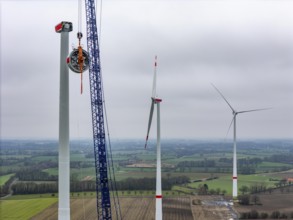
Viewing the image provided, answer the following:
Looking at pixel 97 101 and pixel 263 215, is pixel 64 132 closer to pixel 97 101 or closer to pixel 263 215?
pixel 97 101

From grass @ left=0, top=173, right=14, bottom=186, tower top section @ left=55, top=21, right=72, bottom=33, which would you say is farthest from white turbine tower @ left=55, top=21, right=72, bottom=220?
grass @ left=0, top=173, right=14, bottom=186

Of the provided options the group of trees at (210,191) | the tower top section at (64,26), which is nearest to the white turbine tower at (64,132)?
the tower top section at (64,26)

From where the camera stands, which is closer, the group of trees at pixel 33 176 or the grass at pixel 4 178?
the grass at pixel 4 178

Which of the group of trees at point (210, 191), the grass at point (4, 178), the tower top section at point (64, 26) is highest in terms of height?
the tower top section at point (64, 26)

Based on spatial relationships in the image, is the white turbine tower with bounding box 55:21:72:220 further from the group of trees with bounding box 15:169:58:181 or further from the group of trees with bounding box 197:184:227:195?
the group of trees with bounding box 15:169:58:181

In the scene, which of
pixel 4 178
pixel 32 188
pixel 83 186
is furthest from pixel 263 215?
pixel 4 178

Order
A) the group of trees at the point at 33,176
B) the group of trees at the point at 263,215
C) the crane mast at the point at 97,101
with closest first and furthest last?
the crane mast at the point at 97,101 → the group of trees at the point at 263,215 → the group of trees at the point at 33,176

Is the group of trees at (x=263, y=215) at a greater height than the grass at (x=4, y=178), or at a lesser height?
lesser

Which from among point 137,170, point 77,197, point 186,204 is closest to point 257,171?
point 137,170

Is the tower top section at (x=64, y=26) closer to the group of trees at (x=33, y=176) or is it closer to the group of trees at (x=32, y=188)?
the group of trees at (x=32, y=188)
